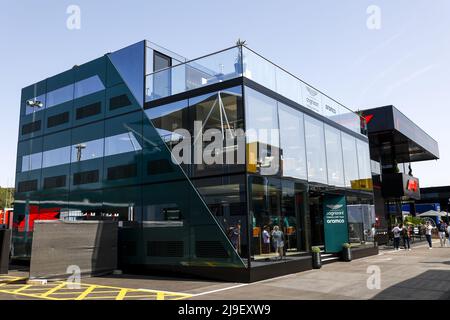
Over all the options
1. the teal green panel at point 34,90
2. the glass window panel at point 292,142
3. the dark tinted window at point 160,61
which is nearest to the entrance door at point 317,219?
the glass window panel at point 292,142

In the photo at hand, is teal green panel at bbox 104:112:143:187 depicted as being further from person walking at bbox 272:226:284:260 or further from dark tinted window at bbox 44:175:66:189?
person walking at bbox 272:226:284:260

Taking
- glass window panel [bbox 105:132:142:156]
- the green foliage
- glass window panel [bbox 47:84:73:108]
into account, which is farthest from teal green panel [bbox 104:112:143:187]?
the green foliage

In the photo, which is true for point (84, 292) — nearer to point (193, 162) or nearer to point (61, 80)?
point (193, 162)

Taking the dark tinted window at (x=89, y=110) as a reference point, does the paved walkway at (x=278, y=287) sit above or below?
below

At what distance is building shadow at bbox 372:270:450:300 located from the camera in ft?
31.9

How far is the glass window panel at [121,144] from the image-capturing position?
684 inches

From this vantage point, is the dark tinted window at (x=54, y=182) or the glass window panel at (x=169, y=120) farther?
the dark tinted window at (x=54, y=182)

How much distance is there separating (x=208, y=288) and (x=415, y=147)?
106 feet

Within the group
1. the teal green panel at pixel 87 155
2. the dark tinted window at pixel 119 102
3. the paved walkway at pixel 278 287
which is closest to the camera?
the paved walkway at pixel 278 287

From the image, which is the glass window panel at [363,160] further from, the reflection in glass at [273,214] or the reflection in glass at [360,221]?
the reflection in glass at [273,214]

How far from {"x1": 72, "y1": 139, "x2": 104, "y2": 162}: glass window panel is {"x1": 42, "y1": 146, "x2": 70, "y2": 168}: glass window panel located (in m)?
0.69

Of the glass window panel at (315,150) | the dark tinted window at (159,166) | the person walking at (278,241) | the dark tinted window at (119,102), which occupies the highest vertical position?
the dark tinted window at (119,102)

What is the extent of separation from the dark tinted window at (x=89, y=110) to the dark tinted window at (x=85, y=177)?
303cm

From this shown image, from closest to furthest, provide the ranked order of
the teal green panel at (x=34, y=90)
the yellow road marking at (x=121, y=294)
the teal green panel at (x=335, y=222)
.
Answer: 1. the yellow road marking at (x=121, y=294)
2. the teal green panel at (x=335, y=222)
3. the teal green panel at (x=34, y=90)
